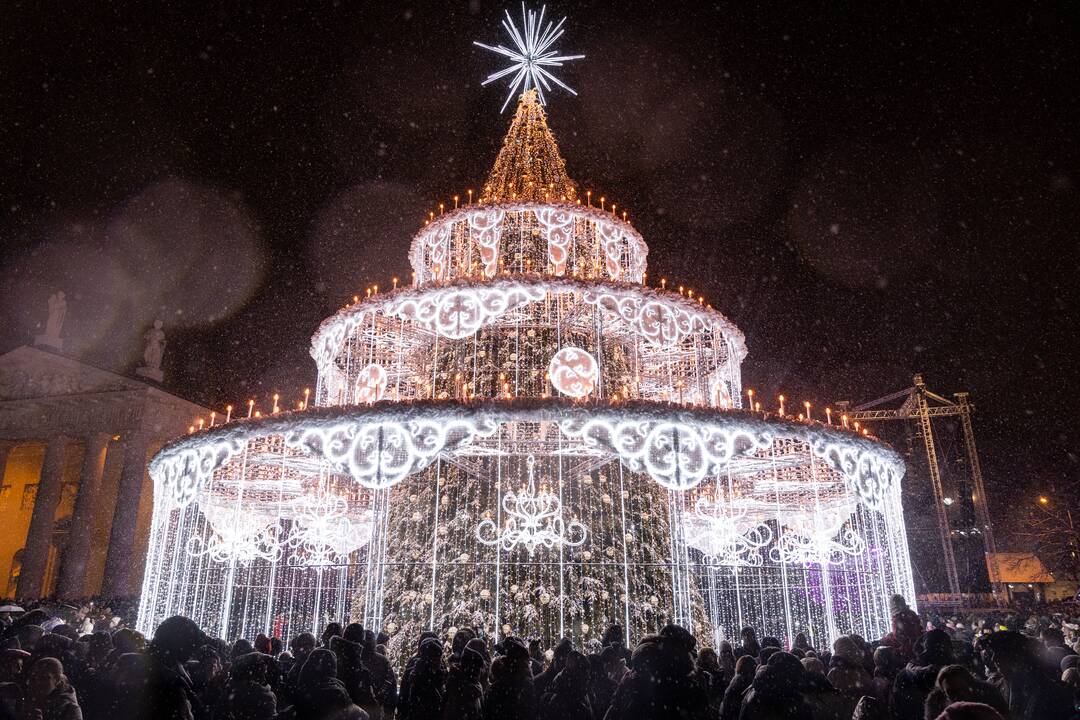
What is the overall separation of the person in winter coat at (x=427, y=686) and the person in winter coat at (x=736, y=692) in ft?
8.80

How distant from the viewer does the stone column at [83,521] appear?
122ft

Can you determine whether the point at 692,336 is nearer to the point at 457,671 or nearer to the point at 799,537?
the point at 799,537

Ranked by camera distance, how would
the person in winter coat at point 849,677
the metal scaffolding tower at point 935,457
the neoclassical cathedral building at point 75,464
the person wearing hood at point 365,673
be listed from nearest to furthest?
the person wearing hood at point 365,673
the person in winter coat at point 849,677
the metal scaffolding tower at point 935,457
the neoclassical cathedral building at point 75,464

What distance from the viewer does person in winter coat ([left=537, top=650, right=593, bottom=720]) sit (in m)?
6.59

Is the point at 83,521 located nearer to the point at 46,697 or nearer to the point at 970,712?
the point at 46,697

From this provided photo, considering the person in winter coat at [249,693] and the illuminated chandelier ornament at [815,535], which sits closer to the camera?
the person in winter coat at [249,693]

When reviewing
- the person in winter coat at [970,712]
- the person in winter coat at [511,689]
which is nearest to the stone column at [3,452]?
the person in winter coat at [511,689]

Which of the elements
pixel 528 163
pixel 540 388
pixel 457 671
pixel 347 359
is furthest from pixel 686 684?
pixel 528 163

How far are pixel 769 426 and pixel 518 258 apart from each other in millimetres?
9691

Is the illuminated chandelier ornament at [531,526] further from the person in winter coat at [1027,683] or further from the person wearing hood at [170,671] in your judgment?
the person wearing hood at [170,671]

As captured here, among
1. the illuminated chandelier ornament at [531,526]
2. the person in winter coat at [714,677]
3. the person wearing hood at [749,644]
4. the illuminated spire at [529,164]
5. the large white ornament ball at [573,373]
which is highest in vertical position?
the illuminated spire at [529,164]

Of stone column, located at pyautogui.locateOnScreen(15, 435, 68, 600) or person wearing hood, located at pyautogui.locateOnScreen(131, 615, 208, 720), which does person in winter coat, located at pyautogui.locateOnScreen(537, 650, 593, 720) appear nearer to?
person wearing hood, located at pyautogui.locateOnScreen(131, 615, 208, 720)

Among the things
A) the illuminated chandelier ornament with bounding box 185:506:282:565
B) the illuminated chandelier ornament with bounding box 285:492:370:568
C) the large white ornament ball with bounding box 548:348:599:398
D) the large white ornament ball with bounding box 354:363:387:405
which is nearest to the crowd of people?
the large white ornament ball with bounding box 548:348:599:398

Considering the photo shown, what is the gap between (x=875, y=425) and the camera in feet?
156
